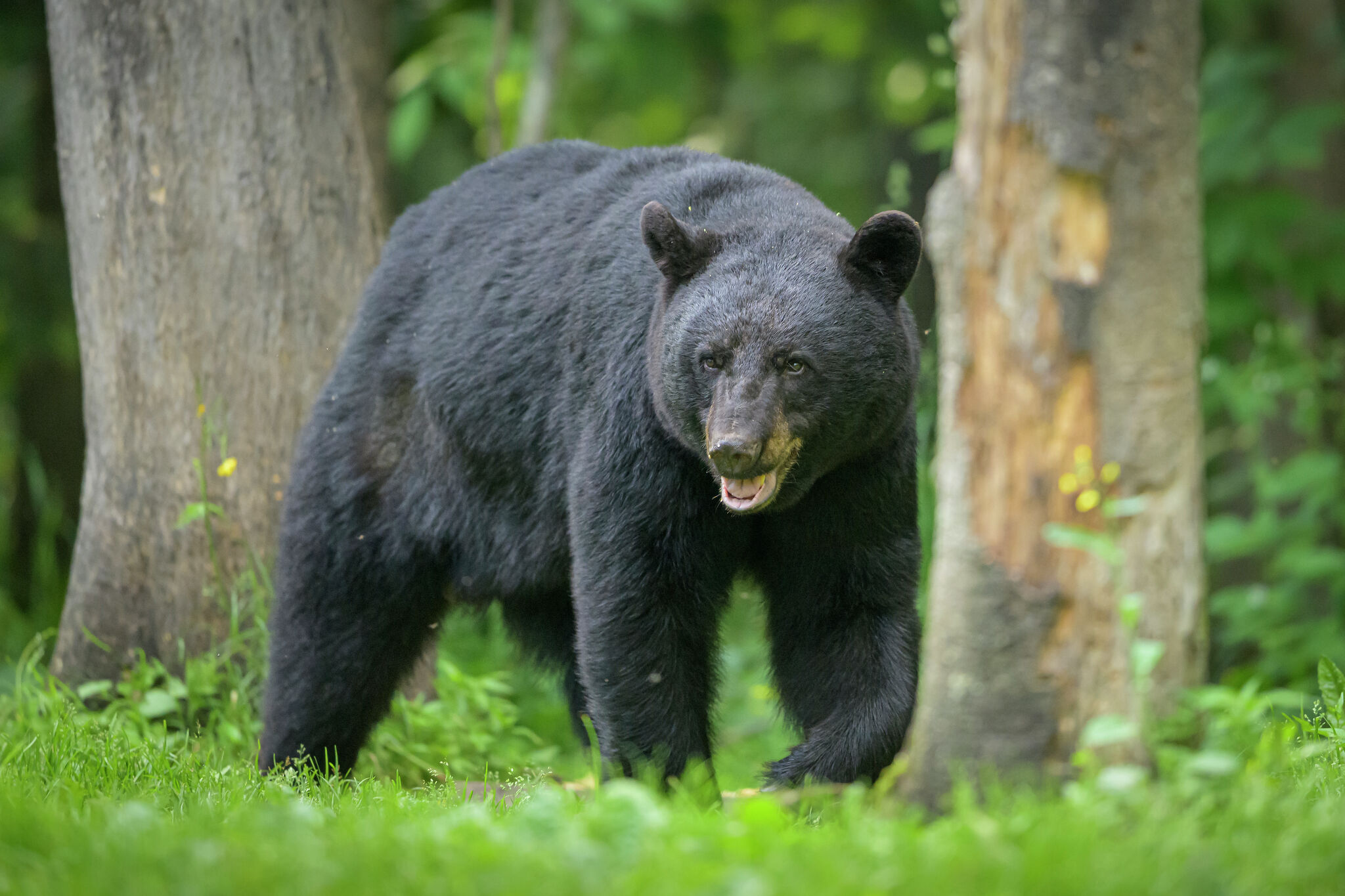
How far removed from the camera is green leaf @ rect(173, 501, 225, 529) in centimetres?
494

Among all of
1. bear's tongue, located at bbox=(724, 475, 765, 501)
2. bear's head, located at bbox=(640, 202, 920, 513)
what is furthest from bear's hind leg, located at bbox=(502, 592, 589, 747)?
bear's tongue, located at bbox=(724, 475, 765, 501)

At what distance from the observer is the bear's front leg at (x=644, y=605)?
148 inches

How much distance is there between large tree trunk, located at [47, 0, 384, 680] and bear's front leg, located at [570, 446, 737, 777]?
195cm

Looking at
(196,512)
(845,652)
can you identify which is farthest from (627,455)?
(196,512)

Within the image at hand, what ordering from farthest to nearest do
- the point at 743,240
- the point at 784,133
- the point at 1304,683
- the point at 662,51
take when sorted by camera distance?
the point at 784,133, the point at 662,51, the point at 1304,683, the point at 743,240

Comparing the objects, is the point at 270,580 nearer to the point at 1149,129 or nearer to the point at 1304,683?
the point at 1149,129

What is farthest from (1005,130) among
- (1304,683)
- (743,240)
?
(1304,683)

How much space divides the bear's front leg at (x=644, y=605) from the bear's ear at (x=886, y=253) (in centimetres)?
83

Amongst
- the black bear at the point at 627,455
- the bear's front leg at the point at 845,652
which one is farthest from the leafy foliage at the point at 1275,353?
the black bear at the point at 627,455

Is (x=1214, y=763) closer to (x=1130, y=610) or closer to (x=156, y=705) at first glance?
(x=1130, y=610)

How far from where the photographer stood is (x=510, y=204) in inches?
183

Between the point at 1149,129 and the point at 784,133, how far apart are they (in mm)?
9868

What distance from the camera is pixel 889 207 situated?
6.96 metres

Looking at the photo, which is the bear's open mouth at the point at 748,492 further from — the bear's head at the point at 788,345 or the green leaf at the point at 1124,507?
the green leaf at the point at 1124,507
